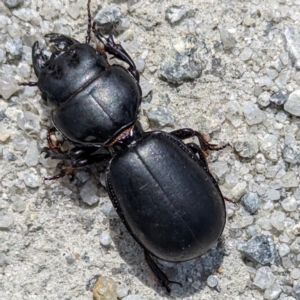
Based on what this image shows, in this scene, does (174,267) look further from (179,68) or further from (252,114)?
(179,68)

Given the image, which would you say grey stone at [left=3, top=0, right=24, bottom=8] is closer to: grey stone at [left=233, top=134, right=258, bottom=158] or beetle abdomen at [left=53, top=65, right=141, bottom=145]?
beetle abdomen at [left=53, top=65, right=141, bottom=145]

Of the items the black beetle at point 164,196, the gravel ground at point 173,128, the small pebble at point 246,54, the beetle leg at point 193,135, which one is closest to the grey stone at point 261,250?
the gravel ground at point 173,128

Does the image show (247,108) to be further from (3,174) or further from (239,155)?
(3,174)

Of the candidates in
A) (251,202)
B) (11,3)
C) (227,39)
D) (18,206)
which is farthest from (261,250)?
(11,3)

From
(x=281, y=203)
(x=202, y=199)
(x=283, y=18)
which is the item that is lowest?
(x=281, y=203)

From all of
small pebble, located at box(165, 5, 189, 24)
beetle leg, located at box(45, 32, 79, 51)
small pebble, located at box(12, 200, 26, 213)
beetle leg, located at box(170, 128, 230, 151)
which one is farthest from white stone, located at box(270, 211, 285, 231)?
beetle leg, located at box(45, 32, 79, 51)

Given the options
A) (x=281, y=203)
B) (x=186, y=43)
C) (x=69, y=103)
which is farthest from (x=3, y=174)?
(x=281, y=203)

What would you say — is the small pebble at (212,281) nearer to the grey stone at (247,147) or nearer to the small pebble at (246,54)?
the grey stone at (247,147)
